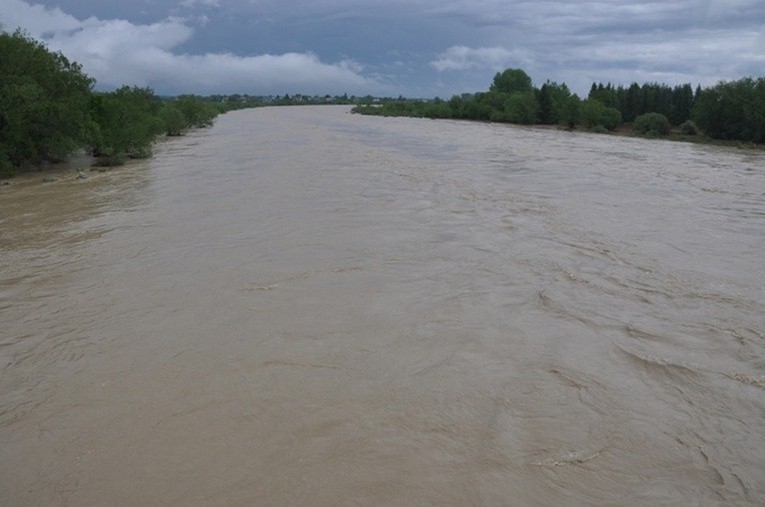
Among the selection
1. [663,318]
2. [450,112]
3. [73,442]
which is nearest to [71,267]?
[73,442]

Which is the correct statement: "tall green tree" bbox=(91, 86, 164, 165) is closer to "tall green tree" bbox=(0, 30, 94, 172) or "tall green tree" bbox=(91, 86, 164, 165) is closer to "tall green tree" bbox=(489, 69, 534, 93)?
"tall green tree" bbox=(0, 30, 94, 172)

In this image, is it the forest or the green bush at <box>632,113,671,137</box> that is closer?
the forest

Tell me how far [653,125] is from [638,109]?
801 centimetres

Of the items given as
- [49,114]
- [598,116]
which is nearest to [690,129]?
[598,116]

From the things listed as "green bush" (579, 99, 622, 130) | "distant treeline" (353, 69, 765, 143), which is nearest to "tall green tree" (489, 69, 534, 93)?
"distant treeline" (353, 69, 765, 143)

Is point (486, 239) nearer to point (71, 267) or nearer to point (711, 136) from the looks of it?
point (71, 267)

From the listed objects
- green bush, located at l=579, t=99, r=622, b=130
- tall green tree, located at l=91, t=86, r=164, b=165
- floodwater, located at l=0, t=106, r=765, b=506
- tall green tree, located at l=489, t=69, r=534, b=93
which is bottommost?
floodwater, located at l=0, t=106, r=765, b=506

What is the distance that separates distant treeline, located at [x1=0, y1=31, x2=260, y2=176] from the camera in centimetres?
2067

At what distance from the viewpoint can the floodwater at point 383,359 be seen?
14.5ft

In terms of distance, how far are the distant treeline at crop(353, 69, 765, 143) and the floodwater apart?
33.9 metres

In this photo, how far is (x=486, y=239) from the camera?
1175 cm

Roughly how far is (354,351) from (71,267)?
6.09m

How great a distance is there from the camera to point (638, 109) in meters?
57.7

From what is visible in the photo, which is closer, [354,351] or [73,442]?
[73,442]
